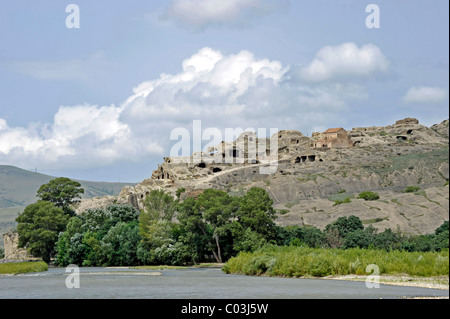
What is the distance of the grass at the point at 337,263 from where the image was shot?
4331 centimetres

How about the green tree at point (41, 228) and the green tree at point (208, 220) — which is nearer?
the green tree at point (208, 220)

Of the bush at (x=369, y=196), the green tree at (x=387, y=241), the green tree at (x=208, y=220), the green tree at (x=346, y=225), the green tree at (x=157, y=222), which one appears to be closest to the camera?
the green tree at (x=387, y=241)

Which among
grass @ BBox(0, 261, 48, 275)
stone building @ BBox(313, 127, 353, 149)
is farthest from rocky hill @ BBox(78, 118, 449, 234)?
grass @ BBox(0, 261, 48, 275)

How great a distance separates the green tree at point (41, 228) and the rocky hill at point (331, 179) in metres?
24.1

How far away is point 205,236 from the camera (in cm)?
8256

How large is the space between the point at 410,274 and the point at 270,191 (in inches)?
3610

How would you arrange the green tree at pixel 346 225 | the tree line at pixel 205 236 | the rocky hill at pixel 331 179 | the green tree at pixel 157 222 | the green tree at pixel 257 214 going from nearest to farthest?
the tree line at pixel 205 236 < the green tree at pixel 257 214 < the green tree at pixel 157 222 < the green tree at pixel 346 225 < the rocky hill at pixel 331 179

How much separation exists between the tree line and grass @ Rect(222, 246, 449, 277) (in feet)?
48.3

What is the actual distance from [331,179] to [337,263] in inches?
3837

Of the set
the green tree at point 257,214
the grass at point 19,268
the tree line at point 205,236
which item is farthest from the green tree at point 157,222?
the grass at point 19,268

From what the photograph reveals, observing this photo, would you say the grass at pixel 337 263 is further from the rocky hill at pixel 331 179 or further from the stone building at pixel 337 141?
the stone building at pixel 337 141

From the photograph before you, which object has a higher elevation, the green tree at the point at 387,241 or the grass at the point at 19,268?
the green tree at the point at 387,241

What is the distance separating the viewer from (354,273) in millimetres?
49688
